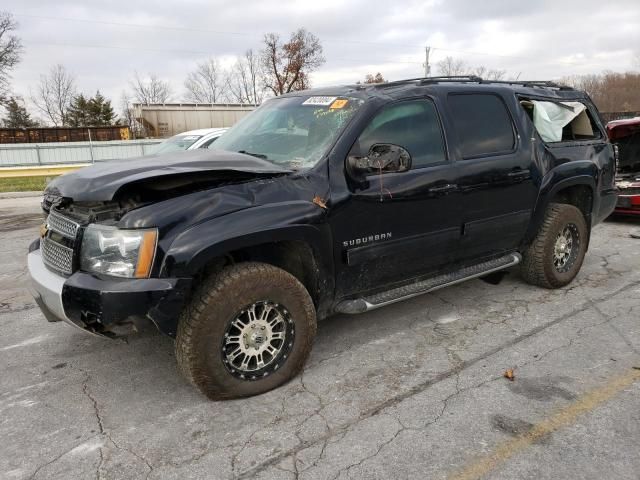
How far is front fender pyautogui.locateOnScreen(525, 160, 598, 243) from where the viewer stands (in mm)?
4504

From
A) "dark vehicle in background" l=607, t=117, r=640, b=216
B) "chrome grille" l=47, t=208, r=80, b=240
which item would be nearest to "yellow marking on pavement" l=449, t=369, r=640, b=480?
"chrome grille" l=47, t=208, r=80, b=240

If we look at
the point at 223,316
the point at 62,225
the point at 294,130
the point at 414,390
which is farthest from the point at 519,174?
the point at 62,225

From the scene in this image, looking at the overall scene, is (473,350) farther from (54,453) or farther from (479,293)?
(54,453)

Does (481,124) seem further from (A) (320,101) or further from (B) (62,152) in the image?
(B) (62,152)

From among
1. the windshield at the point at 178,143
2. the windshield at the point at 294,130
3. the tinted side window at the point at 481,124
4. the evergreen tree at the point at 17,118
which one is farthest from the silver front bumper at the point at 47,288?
the evergreen tree at the point at 17,118

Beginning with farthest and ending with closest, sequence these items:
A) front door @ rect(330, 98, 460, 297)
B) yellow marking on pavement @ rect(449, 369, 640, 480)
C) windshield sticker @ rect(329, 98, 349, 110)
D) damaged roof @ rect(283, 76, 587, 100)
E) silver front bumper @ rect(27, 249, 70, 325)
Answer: damaged roof @ rect(283, 76, 587, 100) < windshield sticker @ rect(329, 98, 349, 110) < front door @ rect(330, 98, 460, 297) < silver front bumper @ rect(27, 249, 70, 325) < yellow marking on pavement @ rect(449, 369, 640, 480)

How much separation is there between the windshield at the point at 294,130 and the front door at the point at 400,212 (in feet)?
0.76

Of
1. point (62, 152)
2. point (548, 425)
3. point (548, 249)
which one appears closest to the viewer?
point (548, 425)

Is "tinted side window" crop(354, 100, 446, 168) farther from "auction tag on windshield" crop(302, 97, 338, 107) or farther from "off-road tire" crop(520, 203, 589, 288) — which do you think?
"off-road tire" crop(520, 203, 589, 288)

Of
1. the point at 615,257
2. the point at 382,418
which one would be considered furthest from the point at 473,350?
the point at 615,257

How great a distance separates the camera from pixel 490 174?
159 inches

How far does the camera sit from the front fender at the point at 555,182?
4.50 metres

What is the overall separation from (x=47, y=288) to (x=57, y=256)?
215 millimetres

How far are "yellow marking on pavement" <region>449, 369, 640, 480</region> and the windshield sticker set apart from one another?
2.37m
